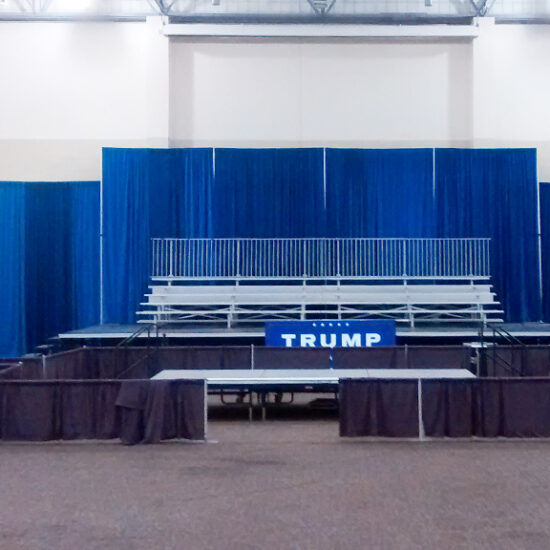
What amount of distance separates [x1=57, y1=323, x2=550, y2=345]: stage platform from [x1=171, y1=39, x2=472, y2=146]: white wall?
5.93m

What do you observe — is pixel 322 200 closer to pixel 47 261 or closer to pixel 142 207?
pixel 142 207

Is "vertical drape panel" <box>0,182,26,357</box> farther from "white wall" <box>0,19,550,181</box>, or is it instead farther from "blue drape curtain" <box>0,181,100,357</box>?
"white wall" <box>0,19,550,181</box>

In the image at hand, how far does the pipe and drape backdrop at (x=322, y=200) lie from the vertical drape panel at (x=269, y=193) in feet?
0.09

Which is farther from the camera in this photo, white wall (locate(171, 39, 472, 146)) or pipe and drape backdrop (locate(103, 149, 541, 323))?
white wall (locate(171, 39, 472, 146))

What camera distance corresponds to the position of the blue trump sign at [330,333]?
19.0m

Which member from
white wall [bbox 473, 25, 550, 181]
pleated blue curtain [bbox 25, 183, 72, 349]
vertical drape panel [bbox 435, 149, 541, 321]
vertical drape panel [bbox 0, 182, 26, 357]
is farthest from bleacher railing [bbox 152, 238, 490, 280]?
vertical drape panel [bbox 0, 182, 26, 357]

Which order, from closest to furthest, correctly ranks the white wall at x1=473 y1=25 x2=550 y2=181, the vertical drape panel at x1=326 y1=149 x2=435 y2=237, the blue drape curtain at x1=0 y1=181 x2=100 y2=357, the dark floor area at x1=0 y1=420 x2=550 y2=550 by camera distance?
the dark floor area at x1=0 y1=420 x2=550 y2=550
the vertical drape panel at x1=326 y1=149 x2=435 y2=237
the white wall at x1=473 y1=25 x2=550 y2=181
the blue drape curtain at x1=0 y1=181 x2=100 y2=357

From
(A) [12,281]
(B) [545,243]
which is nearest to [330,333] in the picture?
(B) [545,243]

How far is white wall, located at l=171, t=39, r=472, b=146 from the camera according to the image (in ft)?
78.2

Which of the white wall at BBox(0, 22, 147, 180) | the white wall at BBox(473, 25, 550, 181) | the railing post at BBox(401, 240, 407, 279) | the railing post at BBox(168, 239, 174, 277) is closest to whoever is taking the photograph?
the railing post at BBox(401, 240, 407, 279)

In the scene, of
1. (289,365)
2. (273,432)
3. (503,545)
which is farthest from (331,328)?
(503,545)

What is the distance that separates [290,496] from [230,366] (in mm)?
7885

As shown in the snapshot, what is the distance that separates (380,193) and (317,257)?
8.43 feet

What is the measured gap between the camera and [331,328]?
19.1 metres
